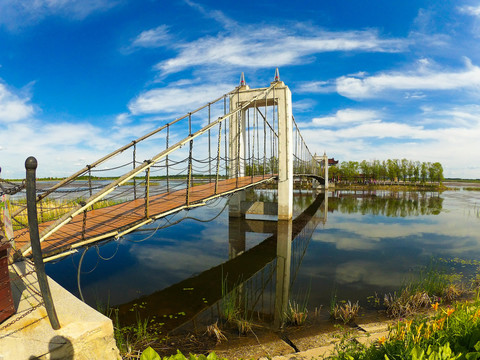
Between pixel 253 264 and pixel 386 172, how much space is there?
51.2 meters

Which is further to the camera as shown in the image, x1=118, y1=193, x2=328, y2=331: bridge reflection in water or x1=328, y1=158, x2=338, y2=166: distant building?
x1=328, y1=158, x2=338, y2=166: distant building

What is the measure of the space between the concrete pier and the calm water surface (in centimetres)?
188

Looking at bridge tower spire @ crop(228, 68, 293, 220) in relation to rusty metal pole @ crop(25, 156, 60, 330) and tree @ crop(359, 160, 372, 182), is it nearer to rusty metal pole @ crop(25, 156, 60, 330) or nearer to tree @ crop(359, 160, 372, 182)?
rusty metal pole @ crop(25, 156, 60, 330)

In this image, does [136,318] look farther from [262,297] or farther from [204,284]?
[262,297]

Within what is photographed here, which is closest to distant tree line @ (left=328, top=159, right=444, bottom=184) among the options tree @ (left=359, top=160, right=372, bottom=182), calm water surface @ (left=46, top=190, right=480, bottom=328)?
tree @ (left=359, top=160, right=372, bottom=182)

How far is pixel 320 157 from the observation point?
40.8 meters

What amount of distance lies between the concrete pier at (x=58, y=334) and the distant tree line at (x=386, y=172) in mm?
51493

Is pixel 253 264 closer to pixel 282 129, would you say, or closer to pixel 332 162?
pixel 282 129

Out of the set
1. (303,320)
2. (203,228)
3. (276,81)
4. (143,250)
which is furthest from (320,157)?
(303,320)

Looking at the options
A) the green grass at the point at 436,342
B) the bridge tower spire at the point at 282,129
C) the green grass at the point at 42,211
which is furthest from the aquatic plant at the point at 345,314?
the bridge tower spire at the point at 282,129

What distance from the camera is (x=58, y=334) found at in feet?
7.80

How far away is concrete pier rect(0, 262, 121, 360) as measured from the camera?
7.23 feet

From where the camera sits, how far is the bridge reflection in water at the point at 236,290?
467 centimetres

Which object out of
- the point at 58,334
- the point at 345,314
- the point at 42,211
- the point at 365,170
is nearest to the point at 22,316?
the point at 58,334
